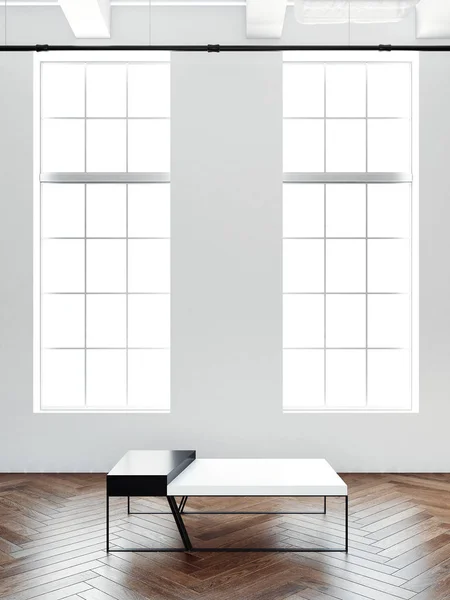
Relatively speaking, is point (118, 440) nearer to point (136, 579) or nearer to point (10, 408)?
point (10, 408)

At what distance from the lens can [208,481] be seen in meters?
4.16

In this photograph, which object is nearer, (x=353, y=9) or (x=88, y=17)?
(x=353, y=9)

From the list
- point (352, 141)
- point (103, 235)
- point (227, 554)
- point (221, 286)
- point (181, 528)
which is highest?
Answer: point (352, 141)

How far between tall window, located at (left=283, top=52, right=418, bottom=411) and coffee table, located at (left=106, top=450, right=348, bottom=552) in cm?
203

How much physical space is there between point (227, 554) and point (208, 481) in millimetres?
456

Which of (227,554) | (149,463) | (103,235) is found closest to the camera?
(227,554)

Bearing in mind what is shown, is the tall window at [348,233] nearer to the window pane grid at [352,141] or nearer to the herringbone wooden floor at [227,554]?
the window pane grid at [352,141]

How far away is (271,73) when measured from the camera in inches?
245

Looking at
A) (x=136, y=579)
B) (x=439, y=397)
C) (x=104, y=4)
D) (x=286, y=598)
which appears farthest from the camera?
(x=439, y=397)

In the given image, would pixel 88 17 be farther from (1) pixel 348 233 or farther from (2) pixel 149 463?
(2) pixel 149 463

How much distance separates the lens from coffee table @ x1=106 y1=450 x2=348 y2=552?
3975 mm

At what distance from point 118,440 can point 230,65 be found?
3.78 metres

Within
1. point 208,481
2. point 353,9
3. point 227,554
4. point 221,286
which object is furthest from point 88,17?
point 227,554

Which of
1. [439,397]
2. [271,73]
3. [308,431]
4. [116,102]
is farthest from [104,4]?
[439,397]
